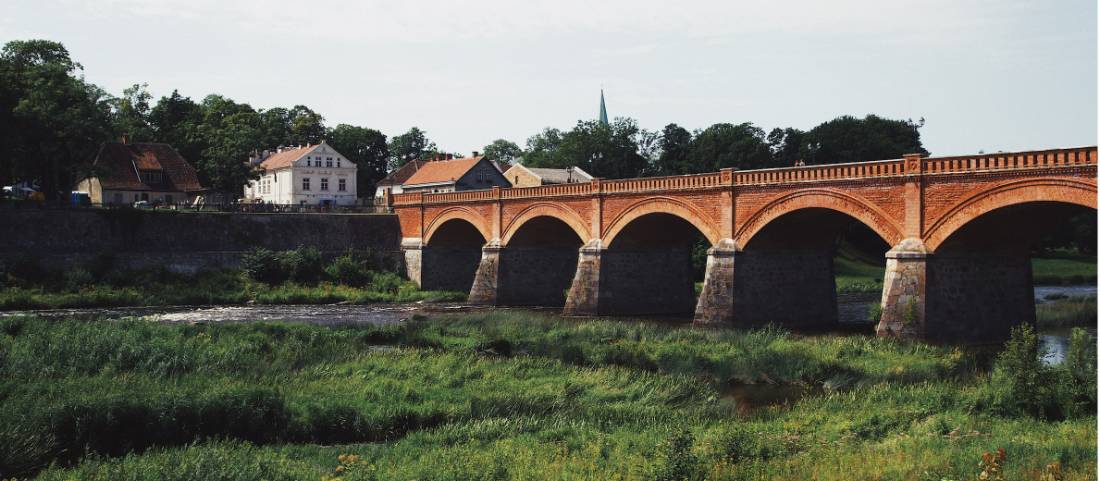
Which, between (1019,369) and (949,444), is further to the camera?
(1019,369)

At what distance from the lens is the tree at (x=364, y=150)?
10706cm

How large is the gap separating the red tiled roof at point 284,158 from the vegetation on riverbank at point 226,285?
Answer: 25213 mm

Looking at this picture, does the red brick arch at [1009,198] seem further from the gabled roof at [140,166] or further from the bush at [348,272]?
the gabled roof at [140,166]

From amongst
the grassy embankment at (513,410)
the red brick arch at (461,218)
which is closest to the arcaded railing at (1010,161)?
the grassy embankment at (513,410)

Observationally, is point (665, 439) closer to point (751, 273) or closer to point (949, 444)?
point (949, 444)

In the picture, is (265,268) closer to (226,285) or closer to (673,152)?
(226,285)

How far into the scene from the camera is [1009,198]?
2956cm

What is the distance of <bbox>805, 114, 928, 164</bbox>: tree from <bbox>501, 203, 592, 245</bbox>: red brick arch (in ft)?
136

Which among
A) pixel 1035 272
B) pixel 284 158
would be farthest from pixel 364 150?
pixel 1035 272

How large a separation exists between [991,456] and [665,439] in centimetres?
545

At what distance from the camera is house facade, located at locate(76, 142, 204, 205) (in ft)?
228

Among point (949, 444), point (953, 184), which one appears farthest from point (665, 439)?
point (953, 184)

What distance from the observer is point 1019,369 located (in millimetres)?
20656

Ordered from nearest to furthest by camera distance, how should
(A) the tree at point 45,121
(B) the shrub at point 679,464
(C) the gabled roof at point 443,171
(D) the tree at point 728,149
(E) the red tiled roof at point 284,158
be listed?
(B) the shrub at point 679,464 → (A) the tree at point 45,121 → (C) the gabled roof at point 443,171 → (E) the red tiled roof at point 284,158 → (D) the tree at point 728,149
